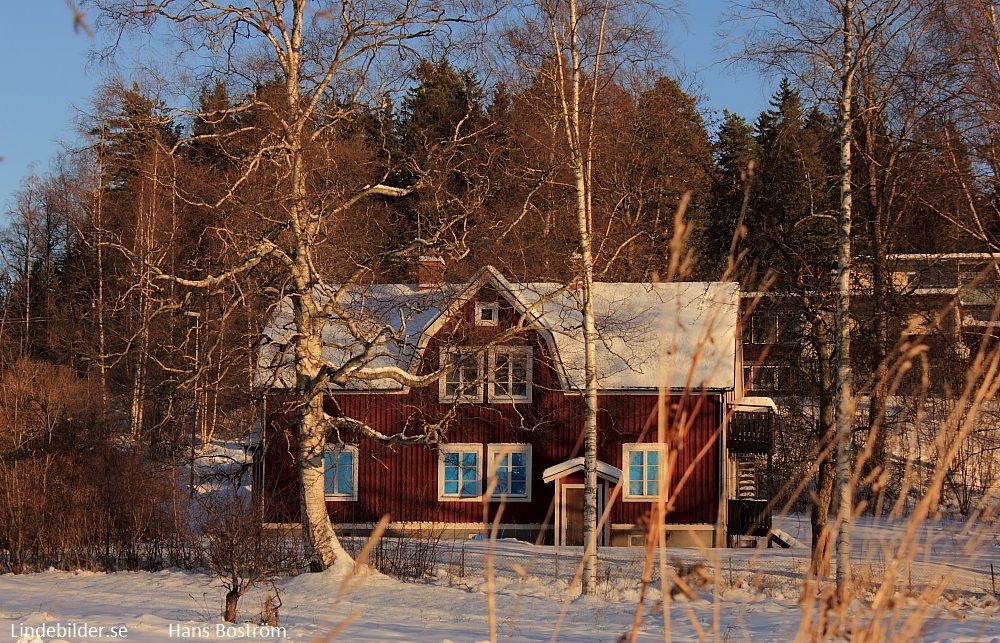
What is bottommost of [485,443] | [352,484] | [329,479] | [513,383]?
[352,484]

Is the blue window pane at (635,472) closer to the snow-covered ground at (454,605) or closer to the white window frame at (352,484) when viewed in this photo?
the snow-covered ground at (454,605)

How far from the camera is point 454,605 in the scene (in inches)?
557

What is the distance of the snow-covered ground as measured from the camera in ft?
34.9

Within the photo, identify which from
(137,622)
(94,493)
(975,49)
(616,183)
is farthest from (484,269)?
(137,622)

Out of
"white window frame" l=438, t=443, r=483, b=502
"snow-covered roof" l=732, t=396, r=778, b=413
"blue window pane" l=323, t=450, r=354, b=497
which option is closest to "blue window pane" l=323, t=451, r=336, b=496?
"blue window pane" l=323, t=450, r=354, b=497

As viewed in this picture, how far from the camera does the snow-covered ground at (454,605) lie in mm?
10648

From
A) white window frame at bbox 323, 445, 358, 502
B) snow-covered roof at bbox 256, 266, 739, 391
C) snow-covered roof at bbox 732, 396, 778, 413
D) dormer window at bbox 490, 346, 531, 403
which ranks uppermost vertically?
snow-covered roof at bbox 256, 266, 739, 391

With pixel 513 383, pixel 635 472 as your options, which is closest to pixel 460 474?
pixel 513 383

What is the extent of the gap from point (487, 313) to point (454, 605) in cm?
984

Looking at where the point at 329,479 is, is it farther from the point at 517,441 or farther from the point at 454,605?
the point at 454,605

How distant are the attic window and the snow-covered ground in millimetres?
5681

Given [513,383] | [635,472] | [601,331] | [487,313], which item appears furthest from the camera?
[513,383]

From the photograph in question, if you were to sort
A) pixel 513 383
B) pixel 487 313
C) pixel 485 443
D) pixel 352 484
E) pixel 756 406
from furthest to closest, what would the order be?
pixel 756 406
pixel 485 443
pixel 513 383
pixel 352 484
pixel 487 313

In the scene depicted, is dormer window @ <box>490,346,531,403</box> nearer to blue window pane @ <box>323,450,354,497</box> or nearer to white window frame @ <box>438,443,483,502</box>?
white window frame @ <box>438,443,483,502</box>
